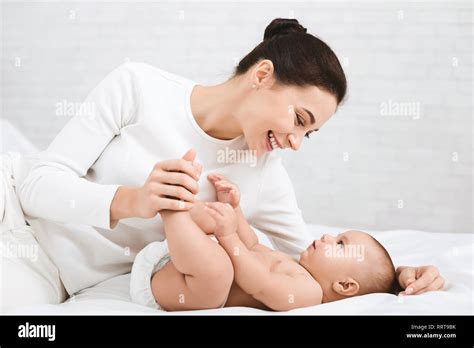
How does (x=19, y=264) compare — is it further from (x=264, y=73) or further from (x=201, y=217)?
(x=264, y=73)

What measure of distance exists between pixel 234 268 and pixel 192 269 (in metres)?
0.10

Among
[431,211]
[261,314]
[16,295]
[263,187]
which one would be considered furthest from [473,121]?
[16,295]

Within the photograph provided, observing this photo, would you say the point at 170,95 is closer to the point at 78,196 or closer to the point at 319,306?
the point at 78,196

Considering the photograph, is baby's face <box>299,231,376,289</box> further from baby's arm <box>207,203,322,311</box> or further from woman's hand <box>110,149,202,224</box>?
woman's hand <box>110,149,202,224</box>

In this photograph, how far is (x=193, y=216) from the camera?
1186 mm

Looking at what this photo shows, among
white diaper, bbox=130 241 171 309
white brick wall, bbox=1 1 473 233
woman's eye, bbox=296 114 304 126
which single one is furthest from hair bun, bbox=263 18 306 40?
white brick wall, bbox=1 1 473 233

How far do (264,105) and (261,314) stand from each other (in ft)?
1.45

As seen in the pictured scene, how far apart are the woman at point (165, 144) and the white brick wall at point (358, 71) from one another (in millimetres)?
1066

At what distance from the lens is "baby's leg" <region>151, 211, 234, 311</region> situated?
106cm

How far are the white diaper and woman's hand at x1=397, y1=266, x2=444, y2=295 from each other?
512mm

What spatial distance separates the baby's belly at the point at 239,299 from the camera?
3.96ft

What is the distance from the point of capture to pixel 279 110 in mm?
1236

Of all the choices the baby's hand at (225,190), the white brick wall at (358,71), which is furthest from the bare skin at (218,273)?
the white brick wall at (358,71)

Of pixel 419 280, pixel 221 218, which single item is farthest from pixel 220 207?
pixel 419 280
